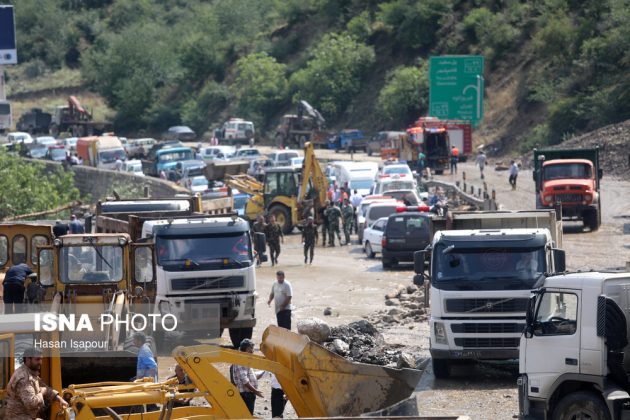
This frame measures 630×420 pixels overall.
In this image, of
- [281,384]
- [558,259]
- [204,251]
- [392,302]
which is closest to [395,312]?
[392,302]

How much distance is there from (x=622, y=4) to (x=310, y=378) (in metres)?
60.1

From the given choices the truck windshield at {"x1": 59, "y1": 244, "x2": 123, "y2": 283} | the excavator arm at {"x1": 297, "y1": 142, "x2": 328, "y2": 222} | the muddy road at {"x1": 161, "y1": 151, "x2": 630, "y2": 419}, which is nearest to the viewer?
the muddy road at {"x1": 161, "y1": 151, "x2": 630, "y2": 419}

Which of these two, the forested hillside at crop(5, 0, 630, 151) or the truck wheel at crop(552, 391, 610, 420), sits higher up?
the forested hillside at crop(5, 0, 630, 151)

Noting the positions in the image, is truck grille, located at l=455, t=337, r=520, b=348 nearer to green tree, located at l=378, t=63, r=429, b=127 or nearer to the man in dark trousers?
the man in dark trousers

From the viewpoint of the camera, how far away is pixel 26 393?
11242 millimetres

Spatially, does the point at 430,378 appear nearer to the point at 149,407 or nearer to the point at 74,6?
the point at 149,407

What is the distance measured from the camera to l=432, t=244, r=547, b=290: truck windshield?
17.2 metres

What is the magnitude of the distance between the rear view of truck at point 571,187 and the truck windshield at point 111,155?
3369 cm

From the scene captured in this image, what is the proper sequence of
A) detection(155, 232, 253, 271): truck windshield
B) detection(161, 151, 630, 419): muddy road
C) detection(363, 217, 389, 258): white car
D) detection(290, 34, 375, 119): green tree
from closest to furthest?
detection(161, 151, 630, 419): muddy road < detection(155, 232, 253, 271): truck windshield < detection(363, 217, 389, 258): white car < detection(290, 34, 375, 119): green tree

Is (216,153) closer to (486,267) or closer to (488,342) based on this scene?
(486,267)

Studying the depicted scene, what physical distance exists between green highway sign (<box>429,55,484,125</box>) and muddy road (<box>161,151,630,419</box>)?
1090cm

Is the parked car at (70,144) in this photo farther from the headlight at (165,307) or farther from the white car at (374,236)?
the headlight at (165,307)

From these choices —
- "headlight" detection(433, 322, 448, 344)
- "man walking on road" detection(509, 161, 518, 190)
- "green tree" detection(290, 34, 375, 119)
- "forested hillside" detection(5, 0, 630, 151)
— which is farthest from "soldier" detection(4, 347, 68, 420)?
"green tree" detection(290, 34, 375, 119)

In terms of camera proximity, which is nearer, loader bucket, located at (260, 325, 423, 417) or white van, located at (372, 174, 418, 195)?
loader bucket, located at (260, 325, 423, 417)
